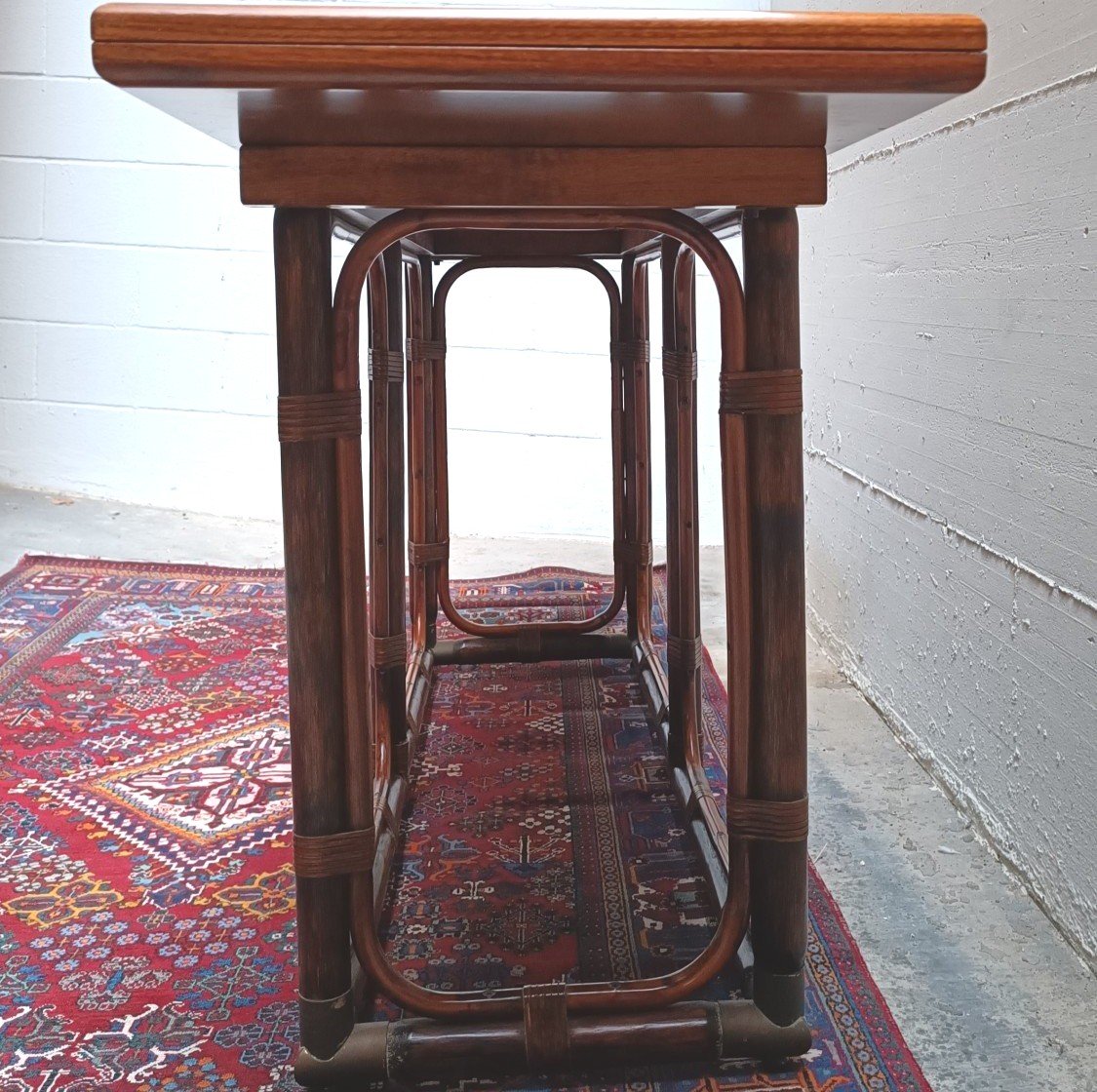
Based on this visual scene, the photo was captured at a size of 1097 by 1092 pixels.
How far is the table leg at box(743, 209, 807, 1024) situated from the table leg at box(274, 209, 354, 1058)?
34cm

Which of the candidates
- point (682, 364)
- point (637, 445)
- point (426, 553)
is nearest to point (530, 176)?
point (682, 364)

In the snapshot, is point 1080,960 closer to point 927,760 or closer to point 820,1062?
point 820,1062

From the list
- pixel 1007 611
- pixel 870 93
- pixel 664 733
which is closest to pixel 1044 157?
pixel 1007 611

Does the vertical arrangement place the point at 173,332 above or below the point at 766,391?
above

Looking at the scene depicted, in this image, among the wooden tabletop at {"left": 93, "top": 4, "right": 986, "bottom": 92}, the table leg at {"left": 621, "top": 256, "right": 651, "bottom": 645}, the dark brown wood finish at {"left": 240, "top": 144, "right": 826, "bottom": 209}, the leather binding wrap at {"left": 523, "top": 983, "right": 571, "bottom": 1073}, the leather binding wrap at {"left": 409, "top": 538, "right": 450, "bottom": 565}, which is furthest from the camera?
the leather binding wrap at {"left": 409, "top": 538, "right": 450, "bottom": 565}

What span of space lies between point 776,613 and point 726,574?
52mm

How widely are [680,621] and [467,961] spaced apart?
0.58 metres

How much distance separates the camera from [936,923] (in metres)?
1.32

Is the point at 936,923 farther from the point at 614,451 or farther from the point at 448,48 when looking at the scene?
the point at 614,451

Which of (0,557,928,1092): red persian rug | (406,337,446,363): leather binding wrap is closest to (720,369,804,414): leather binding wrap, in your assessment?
(0,557,928,1092): red persian rug

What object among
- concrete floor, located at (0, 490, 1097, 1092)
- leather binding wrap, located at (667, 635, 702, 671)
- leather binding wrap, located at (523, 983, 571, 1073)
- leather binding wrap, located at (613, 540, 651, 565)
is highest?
leather binding wrap, located at (613, 540, 651, 565)

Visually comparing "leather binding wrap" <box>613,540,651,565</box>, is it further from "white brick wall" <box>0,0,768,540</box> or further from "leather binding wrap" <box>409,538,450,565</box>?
"white brick wall" <box>0,0,768,540</box>

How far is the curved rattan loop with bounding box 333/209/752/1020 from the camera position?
995 mm

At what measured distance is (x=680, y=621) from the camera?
5.41ft
